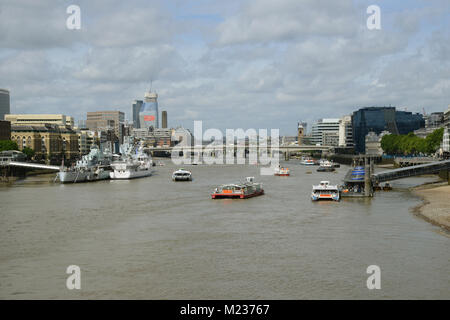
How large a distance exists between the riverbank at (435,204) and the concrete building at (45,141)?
113 m

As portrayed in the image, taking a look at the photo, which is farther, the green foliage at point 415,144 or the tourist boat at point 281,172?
the green foliage at point 415,144

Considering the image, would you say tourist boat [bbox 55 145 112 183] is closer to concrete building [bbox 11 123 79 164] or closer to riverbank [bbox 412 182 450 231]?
riverbank [bbox 412 182 450 231]

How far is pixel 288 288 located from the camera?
22.3 metres

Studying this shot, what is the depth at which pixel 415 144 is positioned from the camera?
137 meters

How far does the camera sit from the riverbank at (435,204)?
39.2m

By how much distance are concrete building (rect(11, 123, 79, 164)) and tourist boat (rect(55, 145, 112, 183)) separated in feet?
180

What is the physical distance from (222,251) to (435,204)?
27.3 meters

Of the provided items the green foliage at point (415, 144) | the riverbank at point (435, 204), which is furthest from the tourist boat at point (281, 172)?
the green foliage at point (415, 144)

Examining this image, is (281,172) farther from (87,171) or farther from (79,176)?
(79,176)

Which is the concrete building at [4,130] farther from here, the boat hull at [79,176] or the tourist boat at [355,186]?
the tourist boat at [355,186]

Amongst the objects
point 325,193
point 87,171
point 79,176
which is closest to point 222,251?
point 325,193

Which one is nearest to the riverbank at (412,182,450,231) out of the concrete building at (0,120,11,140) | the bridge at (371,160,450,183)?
the bridge at (371,160,450,183)

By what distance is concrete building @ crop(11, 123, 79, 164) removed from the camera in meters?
158
